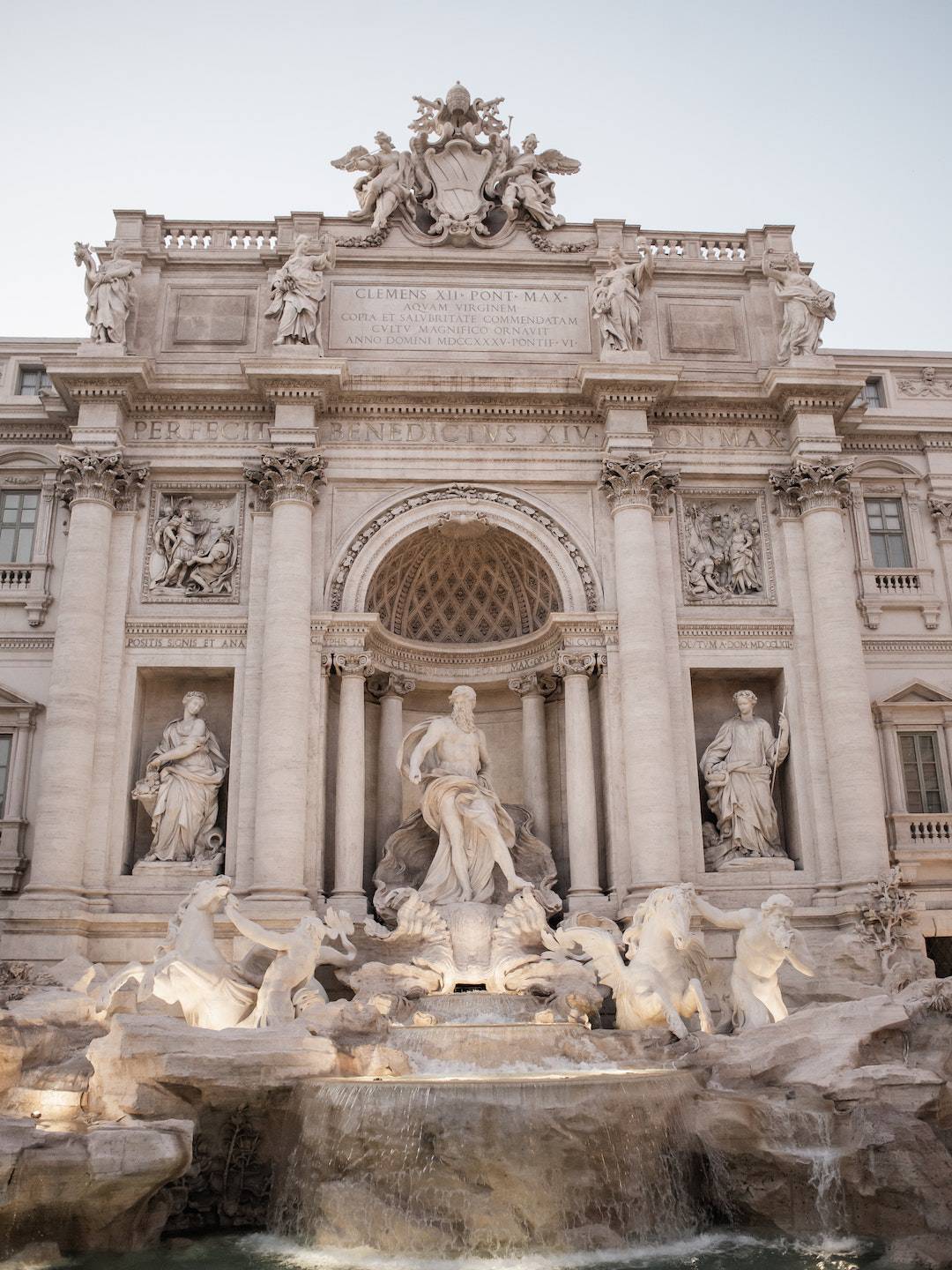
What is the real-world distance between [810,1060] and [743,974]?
2.50 metres

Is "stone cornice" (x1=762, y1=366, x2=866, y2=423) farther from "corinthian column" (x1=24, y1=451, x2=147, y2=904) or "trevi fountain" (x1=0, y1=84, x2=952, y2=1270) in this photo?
"corinthian column" (x1=24, y1=451, x2=147, y2=904)

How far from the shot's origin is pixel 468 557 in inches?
897

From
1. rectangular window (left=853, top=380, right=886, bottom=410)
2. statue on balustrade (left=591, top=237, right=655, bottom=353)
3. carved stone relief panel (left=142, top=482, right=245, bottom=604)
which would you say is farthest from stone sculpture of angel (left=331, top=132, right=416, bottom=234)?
rectangular window (left=853, top=380, right=886, bottom=410)

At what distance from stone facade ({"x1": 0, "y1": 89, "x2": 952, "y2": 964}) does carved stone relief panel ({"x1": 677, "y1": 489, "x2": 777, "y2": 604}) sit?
7cm

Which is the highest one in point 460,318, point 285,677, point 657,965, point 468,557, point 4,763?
point 460,318

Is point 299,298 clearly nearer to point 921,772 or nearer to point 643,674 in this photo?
point 643,674

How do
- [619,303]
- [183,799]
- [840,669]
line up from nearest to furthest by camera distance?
[183,799] → [840,669] → [619,303]

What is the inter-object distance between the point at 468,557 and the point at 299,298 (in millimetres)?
5828

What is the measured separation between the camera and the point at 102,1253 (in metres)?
11.3

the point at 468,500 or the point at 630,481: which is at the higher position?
the point at 630,481

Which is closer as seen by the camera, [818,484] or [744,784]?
[744,784]

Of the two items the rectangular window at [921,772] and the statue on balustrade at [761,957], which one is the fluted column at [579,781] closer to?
the statue on balustrade at [761,957]

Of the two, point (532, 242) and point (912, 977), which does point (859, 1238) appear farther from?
point (532, 242)

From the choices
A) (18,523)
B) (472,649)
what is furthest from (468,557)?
(18,523)
